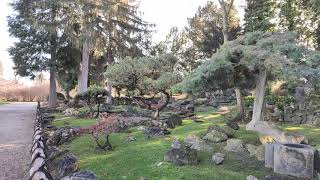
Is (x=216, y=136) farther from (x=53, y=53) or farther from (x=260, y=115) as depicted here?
(x=53, y=53)

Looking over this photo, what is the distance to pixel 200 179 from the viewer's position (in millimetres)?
7004

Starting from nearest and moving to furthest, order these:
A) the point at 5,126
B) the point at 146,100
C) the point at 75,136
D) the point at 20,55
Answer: the point at 75,136 < the point at 5,126 < the point at 146,100 < the point at 20,55

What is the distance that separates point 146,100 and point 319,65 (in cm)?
1153

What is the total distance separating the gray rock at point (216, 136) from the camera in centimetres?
1018

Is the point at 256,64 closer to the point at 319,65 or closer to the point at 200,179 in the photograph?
the point at 319,65

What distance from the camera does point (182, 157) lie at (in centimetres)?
805

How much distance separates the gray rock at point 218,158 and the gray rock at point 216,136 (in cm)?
167

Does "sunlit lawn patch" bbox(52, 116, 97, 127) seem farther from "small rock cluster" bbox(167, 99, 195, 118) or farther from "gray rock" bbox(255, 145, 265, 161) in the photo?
"gray rock" bbox(255, 145, 265, 161)

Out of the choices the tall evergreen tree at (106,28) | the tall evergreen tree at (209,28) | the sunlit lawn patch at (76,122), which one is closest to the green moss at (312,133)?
the sunlit lawn patch at (76,122)

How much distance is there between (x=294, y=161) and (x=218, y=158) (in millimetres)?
1650

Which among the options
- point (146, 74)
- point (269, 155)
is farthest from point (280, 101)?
point (269, 155)

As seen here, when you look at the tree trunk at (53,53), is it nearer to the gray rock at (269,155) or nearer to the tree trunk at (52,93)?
the tree trunk at (52,93)

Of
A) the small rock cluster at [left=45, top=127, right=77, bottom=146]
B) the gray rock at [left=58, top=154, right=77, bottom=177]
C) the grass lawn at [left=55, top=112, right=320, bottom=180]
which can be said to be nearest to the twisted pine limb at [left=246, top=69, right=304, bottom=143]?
the grass lawn at [left=55, top=112, right=320, bottom=180]

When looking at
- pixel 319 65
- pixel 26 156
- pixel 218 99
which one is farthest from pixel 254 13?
pixel 26 156
